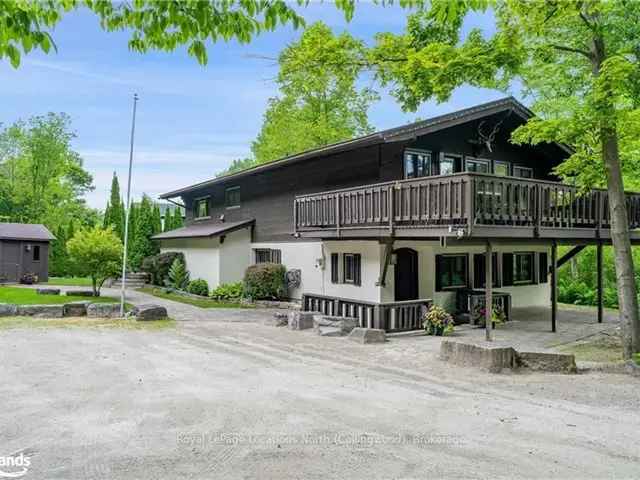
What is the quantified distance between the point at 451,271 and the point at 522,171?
504cm

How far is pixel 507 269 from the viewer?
1653 cm

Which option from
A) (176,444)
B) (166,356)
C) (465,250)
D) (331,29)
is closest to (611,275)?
(465,250)

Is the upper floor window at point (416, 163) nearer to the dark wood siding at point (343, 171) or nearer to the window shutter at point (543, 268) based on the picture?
the dark wood siding at point (343, 171)

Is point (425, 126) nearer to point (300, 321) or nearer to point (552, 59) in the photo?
point (552, 59)

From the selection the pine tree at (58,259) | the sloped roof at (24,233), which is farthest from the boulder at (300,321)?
the pine tree at (58,259)

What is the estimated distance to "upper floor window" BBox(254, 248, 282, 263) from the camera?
1847 centimetres

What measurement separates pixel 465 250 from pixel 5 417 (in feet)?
42.3

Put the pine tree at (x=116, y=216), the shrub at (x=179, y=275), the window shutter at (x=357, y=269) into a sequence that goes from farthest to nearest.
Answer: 1. the pine tree at (x=116, y=216)
2. the shrub at (x=179, y=275)
3. the window shutter at (x=357, y=269)

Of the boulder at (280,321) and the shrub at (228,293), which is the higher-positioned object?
the shrub at (228,293)

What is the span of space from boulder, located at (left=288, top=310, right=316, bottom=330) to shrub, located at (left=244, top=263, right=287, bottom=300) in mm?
4425

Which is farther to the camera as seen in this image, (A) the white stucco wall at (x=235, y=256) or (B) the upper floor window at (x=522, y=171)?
(A) the white stucco wall at (x=235, y=256)

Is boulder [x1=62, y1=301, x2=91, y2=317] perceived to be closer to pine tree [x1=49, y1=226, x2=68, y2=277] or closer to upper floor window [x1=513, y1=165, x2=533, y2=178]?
upper floor window [x1=513, y1=165, x2=533, y2=178]

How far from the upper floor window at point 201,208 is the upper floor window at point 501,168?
45.6 feet

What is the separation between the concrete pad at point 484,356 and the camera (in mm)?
8281
